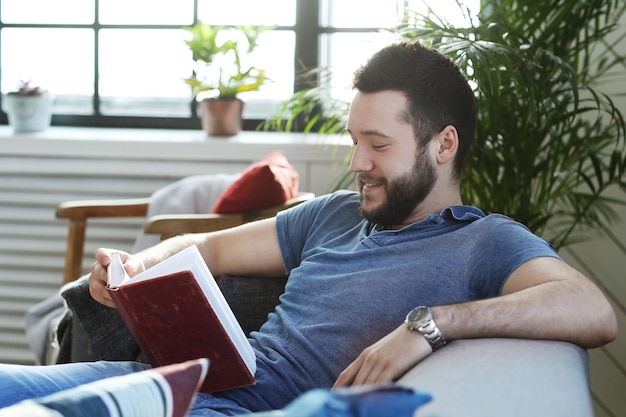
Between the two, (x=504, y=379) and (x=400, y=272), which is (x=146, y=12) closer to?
(x=400, y=272)

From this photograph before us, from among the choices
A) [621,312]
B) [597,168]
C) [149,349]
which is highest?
[597,168]

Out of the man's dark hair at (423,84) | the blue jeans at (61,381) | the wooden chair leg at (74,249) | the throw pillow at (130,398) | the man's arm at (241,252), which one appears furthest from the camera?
the wooden chair leg at (74,249)

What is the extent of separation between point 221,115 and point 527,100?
131 centimetres

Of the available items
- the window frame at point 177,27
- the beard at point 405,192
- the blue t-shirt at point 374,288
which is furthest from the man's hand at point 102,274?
the window frame at point 177,27

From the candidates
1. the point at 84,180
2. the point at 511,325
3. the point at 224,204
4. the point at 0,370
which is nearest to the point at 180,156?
the point at 84,180

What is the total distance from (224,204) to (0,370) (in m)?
1.09

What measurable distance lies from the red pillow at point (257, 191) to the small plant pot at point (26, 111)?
1.12 m

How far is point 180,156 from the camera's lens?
303 cm

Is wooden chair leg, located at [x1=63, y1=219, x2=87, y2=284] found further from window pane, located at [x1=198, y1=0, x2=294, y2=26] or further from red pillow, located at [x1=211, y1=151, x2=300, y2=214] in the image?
window pane, located at [x1=198, y1=0, x2=294, y2=26]

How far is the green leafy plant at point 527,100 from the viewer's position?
2.03 m

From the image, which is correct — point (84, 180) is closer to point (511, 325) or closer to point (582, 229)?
point (582, 229)

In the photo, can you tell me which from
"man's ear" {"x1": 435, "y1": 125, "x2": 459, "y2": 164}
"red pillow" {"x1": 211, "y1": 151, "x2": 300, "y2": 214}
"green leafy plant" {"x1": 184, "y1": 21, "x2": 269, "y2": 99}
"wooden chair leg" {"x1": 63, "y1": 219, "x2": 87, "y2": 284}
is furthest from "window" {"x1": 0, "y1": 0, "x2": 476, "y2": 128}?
"man's ear" {"x1": 435, "y1": 125, "x2": 459, "y2": 164}

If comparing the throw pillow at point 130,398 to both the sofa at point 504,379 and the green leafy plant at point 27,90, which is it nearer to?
the sofa at point 504,379

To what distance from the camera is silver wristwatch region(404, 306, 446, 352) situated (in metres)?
1.31
